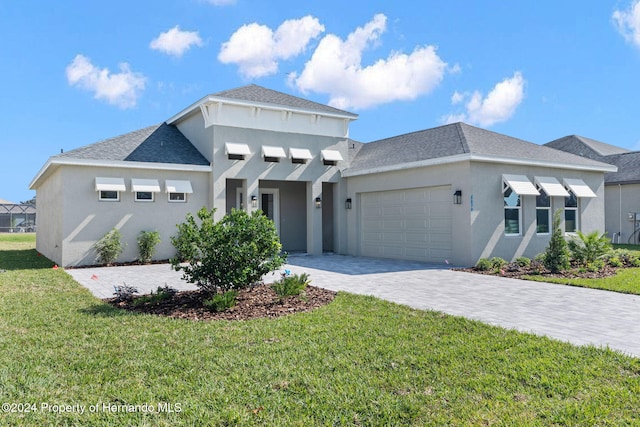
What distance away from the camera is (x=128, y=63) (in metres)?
21.2

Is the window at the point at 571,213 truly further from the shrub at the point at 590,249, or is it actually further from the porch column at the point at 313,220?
the porch column at the point at 313,220

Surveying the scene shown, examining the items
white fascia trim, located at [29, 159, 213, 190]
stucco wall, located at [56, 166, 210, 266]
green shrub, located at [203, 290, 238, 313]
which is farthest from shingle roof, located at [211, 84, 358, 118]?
green shrub, located at [203, 290, 238, 313]

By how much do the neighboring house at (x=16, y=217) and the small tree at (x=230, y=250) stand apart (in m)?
50.7

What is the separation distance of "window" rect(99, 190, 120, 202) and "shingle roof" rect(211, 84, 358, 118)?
5.49m

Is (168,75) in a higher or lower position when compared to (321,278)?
higher

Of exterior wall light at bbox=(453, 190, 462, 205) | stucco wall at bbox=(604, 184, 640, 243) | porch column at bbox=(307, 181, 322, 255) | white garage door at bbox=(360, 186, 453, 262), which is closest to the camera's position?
exterior wall light at bbox=(453, 190, 462, 205)

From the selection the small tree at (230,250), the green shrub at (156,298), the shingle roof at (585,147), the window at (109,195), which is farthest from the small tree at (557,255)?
the shingle roof at (585,147)

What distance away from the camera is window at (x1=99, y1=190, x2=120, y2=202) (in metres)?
16.4

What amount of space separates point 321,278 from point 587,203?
1283 cm

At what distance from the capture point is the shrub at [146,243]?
54.9 feet

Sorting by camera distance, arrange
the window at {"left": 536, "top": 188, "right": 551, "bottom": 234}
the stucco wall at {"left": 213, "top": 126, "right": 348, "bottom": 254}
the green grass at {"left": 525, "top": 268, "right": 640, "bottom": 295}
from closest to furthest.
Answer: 1. the green grass at {"left": 525, "top": 268, "right": 640, "bottom": 295}
2. the window at {"left": 536, "top": 188, "right": 551, "bottom": 234}
3. the stucco wall at {"left": 213, "top": 126, "right": 348, "bottom": 254}

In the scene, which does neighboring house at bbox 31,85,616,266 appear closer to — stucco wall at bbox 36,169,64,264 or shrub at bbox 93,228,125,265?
stucco wall at bbox 36,169,64,264

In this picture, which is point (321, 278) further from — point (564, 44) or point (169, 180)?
point (564, 44)

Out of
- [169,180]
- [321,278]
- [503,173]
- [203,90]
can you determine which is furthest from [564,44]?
[169,180]
